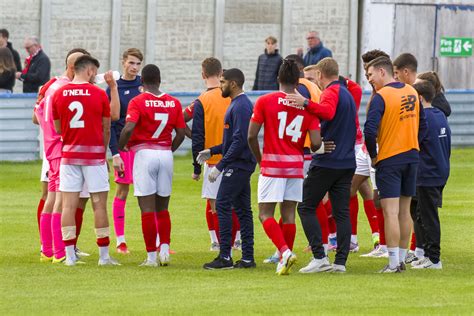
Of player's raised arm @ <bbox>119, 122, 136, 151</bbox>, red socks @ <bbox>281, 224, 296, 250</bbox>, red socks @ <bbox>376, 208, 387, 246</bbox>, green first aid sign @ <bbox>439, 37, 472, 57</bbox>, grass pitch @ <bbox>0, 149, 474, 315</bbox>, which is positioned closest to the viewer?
grass pitch @ <bbox>0, 149, 474, 315</bbox>

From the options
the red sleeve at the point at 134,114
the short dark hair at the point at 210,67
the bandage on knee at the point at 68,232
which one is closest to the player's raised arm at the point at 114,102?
the red sleeve at the point at 134,114

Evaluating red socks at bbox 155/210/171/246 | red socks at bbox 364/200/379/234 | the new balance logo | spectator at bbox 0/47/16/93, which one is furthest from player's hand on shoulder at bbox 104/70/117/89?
spectator at bbox 0/47/16/93

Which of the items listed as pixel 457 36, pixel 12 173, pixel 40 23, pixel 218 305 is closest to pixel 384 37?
pixel 457 36

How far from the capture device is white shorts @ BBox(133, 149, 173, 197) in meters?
14.4

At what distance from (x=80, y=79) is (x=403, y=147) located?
3267mm

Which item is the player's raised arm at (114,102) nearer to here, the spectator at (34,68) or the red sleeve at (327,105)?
the red sleeve at (327,105)

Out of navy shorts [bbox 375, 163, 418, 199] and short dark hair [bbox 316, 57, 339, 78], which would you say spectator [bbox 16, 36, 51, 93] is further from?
navy shorts [bbox 375, 163, 418, 199]

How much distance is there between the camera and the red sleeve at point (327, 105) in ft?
44.8

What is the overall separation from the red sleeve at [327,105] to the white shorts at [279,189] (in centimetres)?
70

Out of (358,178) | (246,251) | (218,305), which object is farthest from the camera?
(358,178)

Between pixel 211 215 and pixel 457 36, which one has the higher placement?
pixel 457 36

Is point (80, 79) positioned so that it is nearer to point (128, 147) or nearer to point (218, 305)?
point (128, 147)

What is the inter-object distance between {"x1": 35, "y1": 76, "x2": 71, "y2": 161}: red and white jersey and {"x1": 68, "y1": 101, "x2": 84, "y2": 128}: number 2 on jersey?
1.56 feet

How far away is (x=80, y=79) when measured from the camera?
46.8ft
